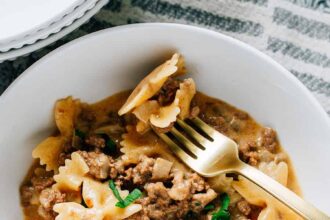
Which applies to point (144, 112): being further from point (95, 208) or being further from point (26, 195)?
point (26, 195)

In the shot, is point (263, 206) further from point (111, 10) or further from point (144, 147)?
point (111, 10)

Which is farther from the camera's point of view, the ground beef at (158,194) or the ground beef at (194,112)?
the ground beef at (194,112)

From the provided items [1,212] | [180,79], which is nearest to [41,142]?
[1,212]

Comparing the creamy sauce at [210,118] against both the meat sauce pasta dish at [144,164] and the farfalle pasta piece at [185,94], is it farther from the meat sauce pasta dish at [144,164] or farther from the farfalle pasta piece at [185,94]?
the farfalle pasta piece at [185,94]

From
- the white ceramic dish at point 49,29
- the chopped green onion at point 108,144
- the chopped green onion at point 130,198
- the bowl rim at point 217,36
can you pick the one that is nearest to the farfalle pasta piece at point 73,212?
the chopped green onion at point 130,198

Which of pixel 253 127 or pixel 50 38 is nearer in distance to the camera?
pixel 50 38

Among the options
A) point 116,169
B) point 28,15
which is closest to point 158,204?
point 116,169
